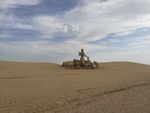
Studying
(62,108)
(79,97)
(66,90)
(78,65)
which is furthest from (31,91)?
(78,65)

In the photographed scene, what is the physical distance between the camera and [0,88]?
50.8 ft

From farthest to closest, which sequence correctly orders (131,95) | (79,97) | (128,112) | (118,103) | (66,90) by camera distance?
(66,90), (131,95), (79,97), (118,103), (128,112)

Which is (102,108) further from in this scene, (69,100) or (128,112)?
(69,100)

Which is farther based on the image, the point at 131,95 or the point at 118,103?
the point at 131,95

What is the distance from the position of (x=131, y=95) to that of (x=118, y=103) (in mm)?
2292

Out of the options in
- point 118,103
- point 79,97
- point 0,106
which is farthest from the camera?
point 79,97

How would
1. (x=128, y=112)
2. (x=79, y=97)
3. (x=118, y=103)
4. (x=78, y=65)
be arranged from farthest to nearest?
1. (x=78, y=65)
2. (x=79, y=97)
3. (x=118, y=103)
4. (x=128, y=112)

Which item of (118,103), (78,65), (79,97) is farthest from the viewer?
(78,65)

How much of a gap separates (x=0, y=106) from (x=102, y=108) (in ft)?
12.0

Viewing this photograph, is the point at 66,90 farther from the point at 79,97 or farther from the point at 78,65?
the point at 78,65

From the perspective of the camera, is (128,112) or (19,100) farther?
(19,100)

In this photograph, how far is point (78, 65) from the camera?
108 feet

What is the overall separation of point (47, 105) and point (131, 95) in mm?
4519

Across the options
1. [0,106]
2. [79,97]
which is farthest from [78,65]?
[0,106]
